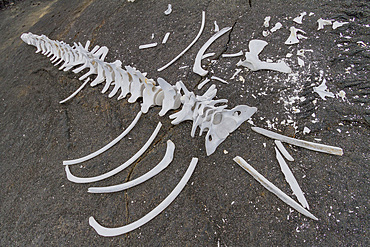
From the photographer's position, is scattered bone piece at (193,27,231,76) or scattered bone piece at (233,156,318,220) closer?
scattered bone piece at (233,156,318,220)

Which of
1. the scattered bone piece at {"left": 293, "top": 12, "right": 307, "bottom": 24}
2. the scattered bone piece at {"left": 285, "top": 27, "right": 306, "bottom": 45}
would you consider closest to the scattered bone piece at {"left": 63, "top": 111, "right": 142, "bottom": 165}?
the scattered bone piece at {"left": 285, "top": 27, "right": 306, "bottom": 45}

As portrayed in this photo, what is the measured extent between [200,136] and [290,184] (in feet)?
2.59

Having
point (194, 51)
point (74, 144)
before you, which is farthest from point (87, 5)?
point (74, 144)

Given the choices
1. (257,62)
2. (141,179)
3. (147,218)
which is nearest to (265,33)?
(257,62)

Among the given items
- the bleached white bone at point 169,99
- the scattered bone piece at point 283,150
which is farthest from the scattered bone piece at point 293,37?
the bleached white bone at point 169,99

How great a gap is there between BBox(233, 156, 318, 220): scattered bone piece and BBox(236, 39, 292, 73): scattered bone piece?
98 centimetres

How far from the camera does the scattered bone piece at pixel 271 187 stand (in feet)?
5.37

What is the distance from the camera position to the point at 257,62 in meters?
2.43

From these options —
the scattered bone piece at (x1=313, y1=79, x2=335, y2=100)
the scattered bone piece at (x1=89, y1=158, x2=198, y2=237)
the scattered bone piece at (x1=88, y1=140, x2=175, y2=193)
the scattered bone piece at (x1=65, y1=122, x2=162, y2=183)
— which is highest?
the scattered bone piece at (x1=65, y1=122, x2=162, y2=183)

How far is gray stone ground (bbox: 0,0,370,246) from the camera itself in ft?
5.56

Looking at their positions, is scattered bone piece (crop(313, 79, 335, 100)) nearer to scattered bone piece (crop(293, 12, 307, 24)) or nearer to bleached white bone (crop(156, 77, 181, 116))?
scattered bone piece (crop(293, 12, 307, 24))

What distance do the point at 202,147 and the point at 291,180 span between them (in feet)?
2.34

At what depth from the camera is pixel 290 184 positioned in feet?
5.75

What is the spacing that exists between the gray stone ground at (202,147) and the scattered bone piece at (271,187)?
0.04 m
